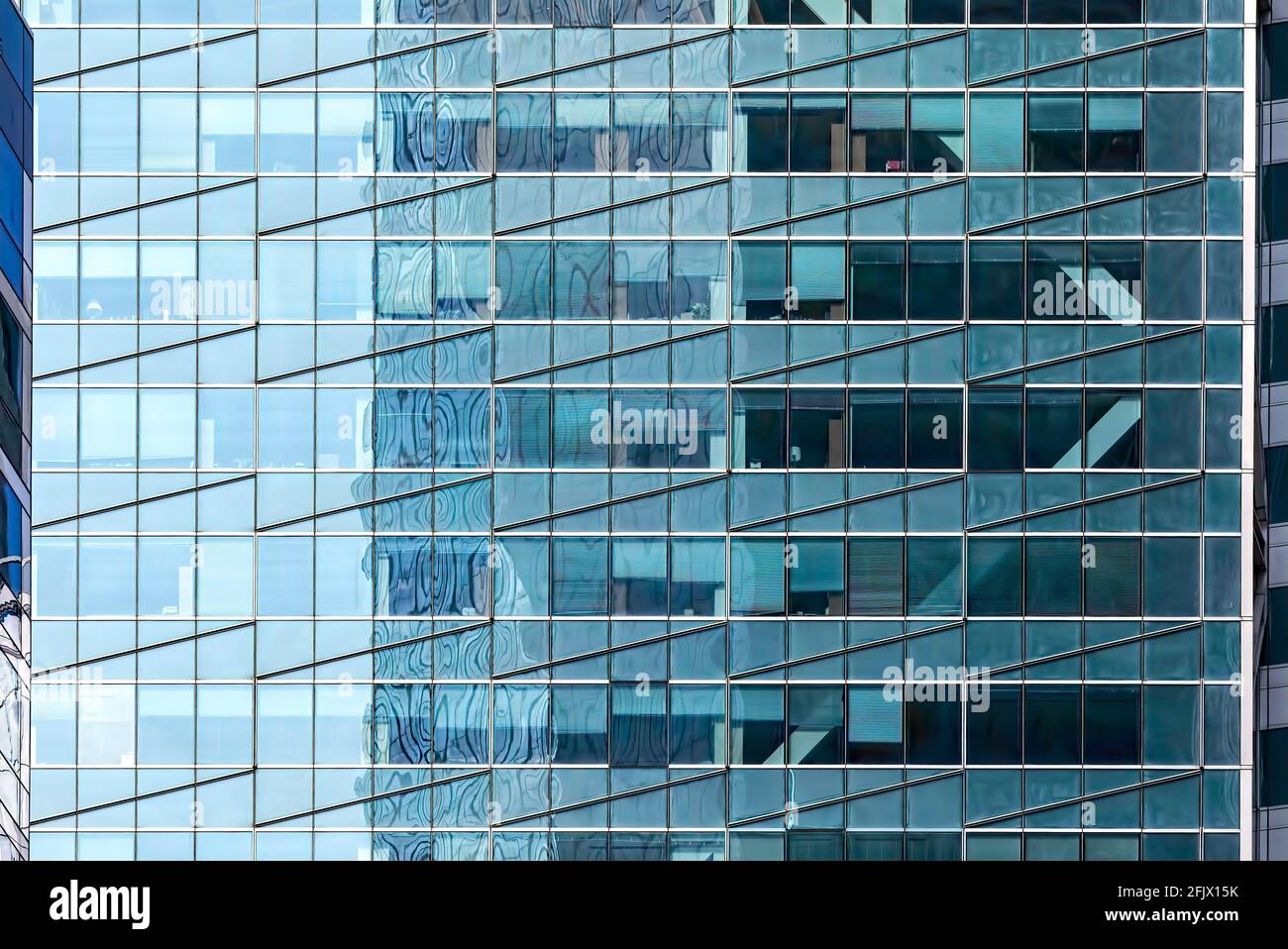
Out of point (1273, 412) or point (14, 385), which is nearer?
point (14, 385)

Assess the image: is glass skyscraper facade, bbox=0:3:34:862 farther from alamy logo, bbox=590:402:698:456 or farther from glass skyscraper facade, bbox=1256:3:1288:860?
glass skyscraper facade, bbox=1256:3:1288:860

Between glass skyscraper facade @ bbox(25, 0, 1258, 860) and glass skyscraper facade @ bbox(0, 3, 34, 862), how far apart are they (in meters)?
1.88

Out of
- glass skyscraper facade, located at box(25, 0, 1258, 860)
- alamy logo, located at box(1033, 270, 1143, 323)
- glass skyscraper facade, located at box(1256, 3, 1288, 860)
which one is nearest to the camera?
glass skyscraper facade, located at box(25, 0, 1258, 860)

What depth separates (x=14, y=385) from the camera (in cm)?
3338

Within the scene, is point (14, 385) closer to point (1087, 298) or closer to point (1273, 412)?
point (1087, 298)

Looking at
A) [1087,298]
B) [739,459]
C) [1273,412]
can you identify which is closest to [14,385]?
[739,459]

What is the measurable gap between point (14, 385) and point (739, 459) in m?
16.4

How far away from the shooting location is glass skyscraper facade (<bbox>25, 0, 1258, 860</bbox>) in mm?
32312

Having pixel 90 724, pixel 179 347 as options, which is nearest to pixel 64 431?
pixel 179 347

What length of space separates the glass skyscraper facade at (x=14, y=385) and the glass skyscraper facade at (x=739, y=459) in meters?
1.88
